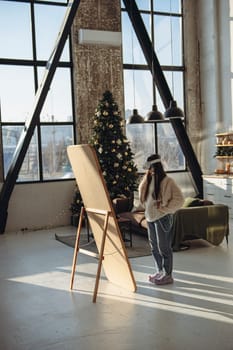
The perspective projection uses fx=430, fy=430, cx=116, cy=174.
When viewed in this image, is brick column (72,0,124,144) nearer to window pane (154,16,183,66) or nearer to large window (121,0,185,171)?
large window (121,0,185,171)

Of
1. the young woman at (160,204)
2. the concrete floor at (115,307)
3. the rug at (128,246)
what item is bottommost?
the rug at (128,246)

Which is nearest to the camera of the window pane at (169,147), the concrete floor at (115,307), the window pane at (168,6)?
the concrete floor at (115,307)

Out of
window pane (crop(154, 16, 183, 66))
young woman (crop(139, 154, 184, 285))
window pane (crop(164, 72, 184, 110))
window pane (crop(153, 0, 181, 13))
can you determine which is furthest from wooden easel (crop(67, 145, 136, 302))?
window pane (crop(153, 0, 181, 13))

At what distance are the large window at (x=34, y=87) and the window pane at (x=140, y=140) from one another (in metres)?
1.65

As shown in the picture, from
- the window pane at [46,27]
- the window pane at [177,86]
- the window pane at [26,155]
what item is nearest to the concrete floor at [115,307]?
the window pane at [26,155]

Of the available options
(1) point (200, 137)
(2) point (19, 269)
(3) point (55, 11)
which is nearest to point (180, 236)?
(2) point (19, 269)

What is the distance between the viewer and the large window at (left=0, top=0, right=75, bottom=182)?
31.6 feet

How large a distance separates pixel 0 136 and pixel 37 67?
5.97 ft

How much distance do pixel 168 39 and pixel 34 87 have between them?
3974 mm

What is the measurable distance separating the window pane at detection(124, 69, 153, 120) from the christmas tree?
3.69 feet

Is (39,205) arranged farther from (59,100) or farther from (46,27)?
(46,27)

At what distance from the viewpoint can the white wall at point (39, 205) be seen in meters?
9.63

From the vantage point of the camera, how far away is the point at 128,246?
24.5ft

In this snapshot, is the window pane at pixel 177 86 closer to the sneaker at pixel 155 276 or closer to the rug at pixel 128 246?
the rug at pixel 128 246
